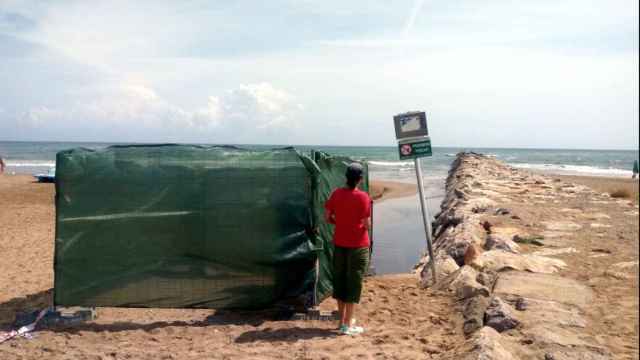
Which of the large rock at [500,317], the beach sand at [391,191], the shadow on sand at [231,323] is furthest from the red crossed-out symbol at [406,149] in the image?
the beach sand at [391,191]

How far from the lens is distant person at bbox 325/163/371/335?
6.11 metres

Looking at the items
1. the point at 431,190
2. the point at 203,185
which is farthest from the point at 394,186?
the point at 203,185

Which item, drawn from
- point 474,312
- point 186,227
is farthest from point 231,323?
point 474,312

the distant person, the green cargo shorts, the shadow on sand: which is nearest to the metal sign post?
the distant person

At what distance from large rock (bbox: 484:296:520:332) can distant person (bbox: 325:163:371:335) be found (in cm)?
135

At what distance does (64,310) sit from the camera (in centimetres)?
664

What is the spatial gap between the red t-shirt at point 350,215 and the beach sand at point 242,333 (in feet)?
3.24

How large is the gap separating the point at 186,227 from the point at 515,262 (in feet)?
15.7

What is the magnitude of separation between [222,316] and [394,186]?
25.8 meters

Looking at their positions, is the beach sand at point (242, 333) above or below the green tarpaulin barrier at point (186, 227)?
below

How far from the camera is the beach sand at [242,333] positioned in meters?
5.61

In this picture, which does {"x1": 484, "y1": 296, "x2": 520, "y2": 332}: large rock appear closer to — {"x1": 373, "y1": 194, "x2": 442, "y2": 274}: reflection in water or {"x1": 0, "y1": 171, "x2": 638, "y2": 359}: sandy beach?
{"x1": 0, "y1": 171, "x2": 638, "y2": 359}: sandy beach

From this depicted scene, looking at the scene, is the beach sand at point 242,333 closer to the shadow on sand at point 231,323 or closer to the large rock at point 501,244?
the shadow on sand at point 231,323

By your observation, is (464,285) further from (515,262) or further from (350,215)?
(350,215)
